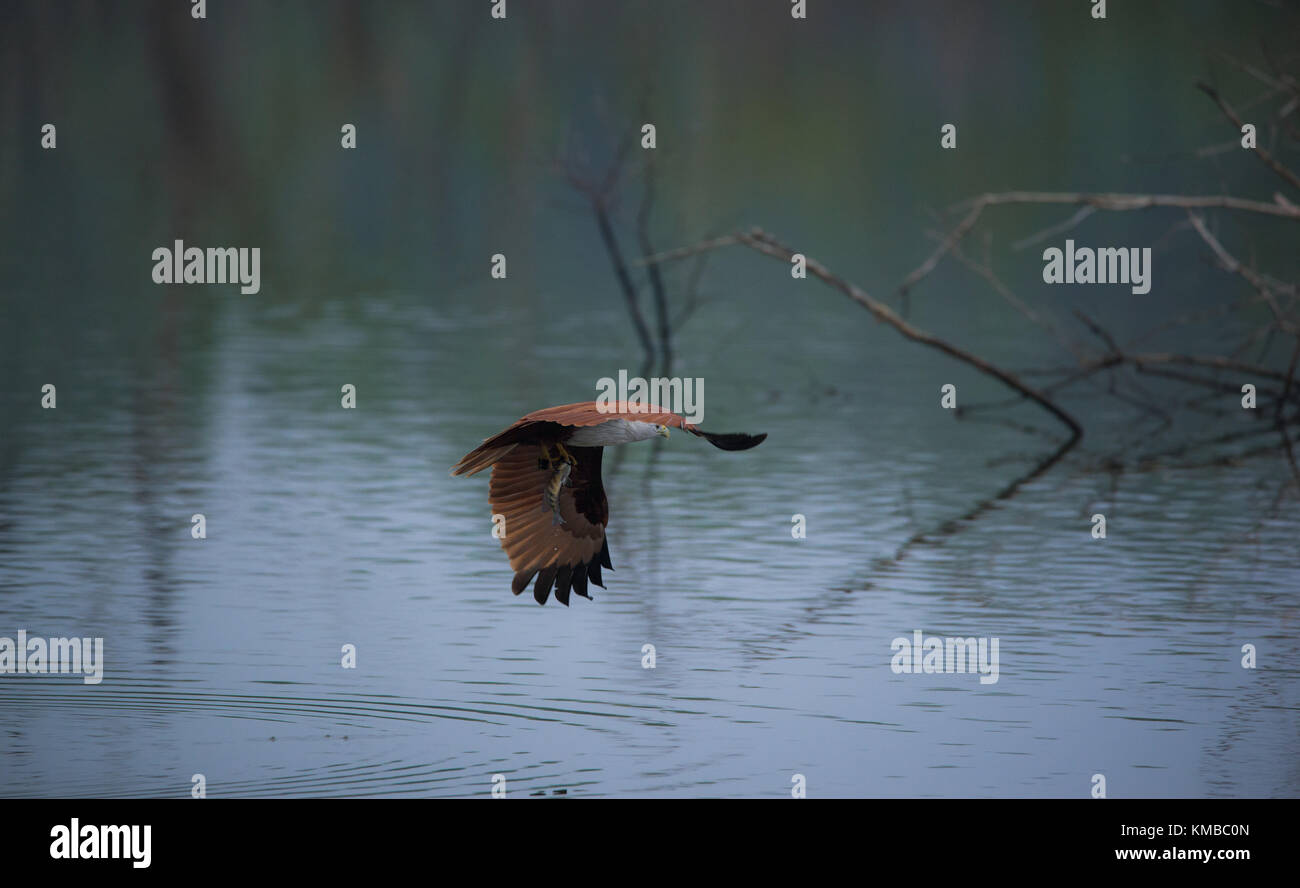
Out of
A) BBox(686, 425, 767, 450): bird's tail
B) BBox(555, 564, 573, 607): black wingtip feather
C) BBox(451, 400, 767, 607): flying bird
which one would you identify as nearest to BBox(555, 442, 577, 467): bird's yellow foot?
BBox(451, 400, 767, 607): flying bird

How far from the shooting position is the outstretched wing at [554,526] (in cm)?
1203

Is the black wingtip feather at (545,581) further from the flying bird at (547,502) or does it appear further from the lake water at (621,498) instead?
the lake water at (621,498)

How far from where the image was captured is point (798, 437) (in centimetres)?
2694

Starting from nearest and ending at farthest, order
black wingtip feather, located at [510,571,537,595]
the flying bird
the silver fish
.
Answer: the flying bird → the silver fish → black wingtip feather, located at [510,571,537,595]

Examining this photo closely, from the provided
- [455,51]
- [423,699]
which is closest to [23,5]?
[455,51]

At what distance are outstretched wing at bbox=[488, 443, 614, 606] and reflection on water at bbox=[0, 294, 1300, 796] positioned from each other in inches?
45.5

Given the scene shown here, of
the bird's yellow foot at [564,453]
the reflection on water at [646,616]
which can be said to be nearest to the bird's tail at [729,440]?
the bird's yellow foot at [564,453]

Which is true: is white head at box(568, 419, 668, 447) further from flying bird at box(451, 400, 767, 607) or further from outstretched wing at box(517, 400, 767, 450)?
flying bird at box(451, 400, 767, 607)

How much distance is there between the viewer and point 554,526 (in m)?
12.3

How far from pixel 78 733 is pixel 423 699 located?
2.28 m

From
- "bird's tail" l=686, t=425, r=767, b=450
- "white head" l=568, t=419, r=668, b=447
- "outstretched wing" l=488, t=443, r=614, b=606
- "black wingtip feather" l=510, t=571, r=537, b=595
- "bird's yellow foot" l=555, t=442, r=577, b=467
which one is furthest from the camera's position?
"black wingtip feather" l=510, t=571, r=537, b=595

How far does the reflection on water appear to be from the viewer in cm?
1270

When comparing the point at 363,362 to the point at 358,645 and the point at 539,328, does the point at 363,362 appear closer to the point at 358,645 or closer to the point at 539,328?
the point at 539,328

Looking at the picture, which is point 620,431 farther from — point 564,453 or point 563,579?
point 563,579
